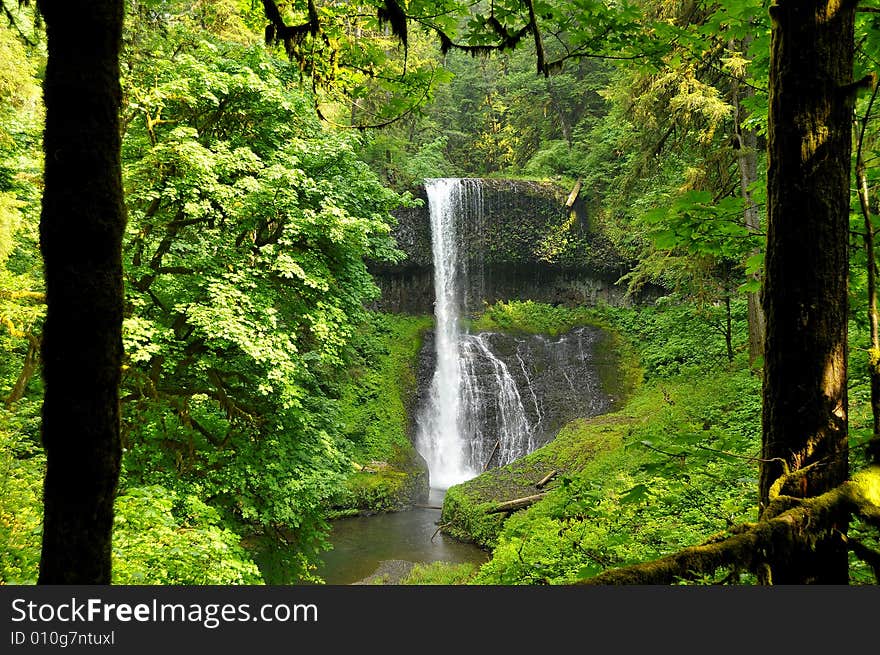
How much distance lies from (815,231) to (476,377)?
18.3 meters

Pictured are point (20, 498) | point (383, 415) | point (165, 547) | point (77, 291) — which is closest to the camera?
point (77, 291)

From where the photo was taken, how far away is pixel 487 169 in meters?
31.0

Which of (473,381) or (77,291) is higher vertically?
(77,291)

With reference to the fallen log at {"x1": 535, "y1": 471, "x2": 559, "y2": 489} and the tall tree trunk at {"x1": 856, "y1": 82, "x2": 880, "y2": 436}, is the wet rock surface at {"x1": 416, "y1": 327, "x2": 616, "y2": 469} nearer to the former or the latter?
the fallen log at {"x1": 535, "y1": 471, "x2": 559, "y2": 489}

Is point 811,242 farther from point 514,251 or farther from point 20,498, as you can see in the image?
point 514,251

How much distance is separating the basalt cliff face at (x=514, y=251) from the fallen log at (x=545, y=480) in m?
12.6

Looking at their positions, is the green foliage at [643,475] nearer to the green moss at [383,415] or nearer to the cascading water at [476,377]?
the cascading water at [476,377]

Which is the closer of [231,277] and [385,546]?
[231,277]

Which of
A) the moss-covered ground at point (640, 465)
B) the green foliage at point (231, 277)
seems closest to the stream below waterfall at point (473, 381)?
the moss-covered ground at point (640, 465)

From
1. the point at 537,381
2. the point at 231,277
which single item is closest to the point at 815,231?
the point at 231,277

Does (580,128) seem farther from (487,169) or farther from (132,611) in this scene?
(132,611)

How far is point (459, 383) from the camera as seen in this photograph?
2025cm

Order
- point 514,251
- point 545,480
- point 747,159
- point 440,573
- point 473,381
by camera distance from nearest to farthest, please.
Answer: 1. point 440,573
2. point 747,159
3. point 545,480
4. point 473,381
5. point 514,251

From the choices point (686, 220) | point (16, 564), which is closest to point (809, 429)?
point (686, 220)
